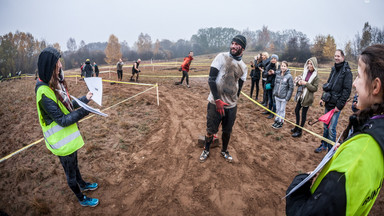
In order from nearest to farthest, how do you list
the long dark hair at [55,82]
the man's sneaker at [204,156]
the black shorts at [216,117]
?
1. the long dark hair at [55,82]
2. the black shorts at [216,117]
3. the man's sneaker at [204,156]

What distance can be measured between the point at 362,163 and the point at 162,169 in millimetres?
3520

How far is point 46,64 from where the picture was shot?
7.16ft

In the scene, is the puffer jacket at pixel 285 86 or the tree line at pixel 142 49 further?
the tree line at pixel 142 49

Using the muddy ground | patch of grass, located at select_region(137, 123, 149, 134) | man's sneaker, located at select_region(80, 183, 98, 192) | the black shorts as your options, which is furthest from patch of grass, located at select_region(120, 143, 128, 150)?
the black shorts

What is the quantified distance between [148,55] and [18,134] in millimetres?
62661

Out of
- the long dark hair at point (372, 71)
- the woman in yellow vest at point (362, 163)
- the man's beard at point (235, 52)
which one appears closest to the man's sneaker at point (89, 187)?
the woman in yellow vest at point (362, 163)

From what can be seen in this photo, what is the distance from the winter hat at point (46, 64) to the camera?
2.17 meters

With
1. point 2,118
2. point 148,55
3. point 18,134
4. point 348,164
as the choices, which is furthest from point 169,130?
point 148,55

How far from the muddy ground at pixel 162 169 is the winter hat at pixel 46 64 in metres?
2.27

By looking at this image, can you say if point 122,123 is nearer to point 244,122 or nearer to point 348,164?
point 244,122

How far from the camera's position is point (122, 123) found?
6.01 meters

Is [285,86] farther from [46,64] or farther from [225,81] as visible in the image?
[46,64]

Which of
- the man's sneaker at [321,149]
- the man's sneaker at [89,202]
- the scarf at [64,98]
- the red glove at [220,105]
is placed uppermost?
the scarf at [64,98]

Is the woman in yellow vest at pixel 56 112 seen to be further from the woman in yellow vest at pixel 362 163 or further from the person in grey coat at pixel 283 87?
the person in grey coat at pixel 283 87
